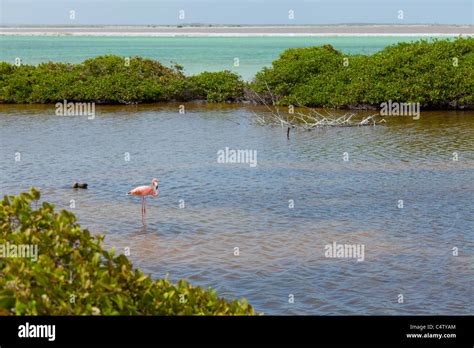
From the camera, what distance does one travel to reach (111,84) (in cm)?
4041

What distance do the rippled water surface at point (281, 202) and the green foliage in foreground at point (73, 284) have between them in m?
6.13

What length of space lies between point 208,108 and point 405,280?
2713 centimetres

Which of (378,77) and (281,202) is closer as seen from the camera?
(281,202)

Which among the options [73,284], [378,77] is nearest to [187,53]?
[378,77]

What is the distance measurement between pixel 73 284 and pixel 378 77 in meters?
34.4

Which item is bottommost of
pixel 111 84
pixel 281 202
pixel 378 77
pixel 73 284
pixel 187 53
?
pixel 281 202

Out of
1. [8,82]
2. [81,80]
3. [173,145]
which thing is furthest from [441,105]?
[8,82]

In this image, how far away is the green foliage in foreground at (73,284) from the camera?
17.6 feet

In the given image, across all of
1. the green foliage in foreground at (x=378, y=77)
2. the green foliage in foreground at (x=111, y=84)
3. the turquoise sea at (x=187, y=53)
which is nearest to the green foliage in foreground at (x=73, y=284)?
the green foliage in foreground at (x=378, y=77)

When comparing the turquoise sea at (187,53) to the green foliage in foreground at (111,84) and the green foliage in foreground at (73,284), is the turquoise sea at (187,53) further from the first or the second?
the green foliage in foreground at (73,284)

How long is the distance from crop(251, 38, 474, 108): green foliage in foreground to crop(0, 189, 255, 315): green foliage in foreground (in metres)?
31.1

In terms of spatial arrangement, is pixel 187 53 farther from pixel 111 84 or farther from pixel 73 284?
pixel 73 284

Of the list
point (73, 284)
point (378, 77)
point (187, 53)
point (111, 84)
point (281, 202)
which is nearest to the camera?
point (73, 284)

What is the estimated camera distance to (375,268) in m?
14.0
